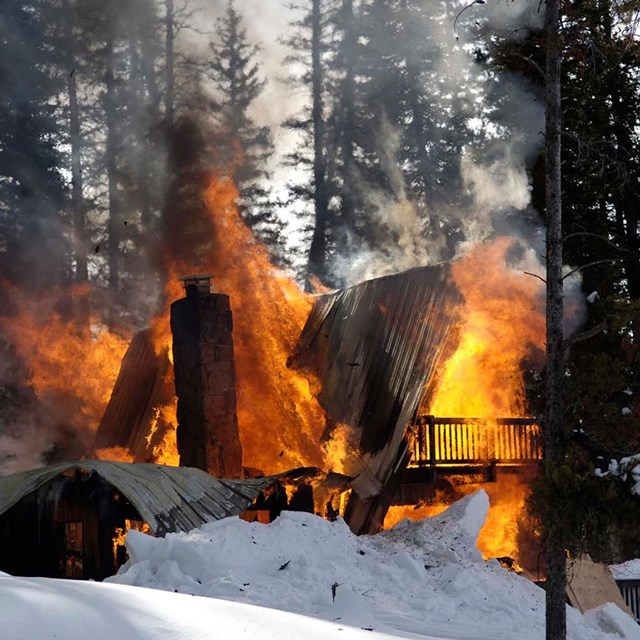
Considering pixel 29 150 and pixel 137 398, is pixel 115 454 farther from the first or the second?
pixel 29 150

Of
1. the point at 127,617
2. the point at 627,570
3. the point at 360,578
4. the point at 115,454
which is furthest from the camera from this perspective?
the point at 115,454

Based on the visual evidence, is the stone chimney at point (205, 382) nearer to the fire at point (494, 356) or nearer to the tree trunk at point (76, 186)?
the fire at point (494, 356)

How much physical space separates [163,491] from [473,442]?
22.8ft

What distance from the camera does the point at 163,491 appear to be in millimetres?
17719

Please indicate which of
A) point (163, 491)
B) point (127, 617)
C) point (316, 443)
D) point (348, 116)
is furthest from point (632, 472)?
point (348, 116)

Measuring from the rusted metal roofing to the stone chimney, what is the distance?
2.84m

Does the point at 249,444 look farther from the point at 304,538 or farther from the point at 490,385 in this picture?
the point at 304,538

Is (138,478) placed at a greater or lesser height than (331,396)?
lesser

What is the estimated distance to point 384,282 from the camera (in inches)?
1003

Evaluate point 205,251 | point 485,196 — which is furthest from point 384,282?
point 485,196

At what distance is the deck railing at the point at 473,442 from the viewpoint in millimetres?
20891

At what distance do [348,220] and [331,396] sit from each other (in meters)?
24.4

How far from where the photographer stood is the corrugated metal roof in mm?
16969

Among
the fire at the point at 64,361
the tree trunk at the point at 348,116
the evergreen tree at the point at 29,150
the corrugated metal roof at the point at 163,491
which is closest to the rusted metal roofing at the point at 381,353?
the corrugated metal roof at the point at 163,491
